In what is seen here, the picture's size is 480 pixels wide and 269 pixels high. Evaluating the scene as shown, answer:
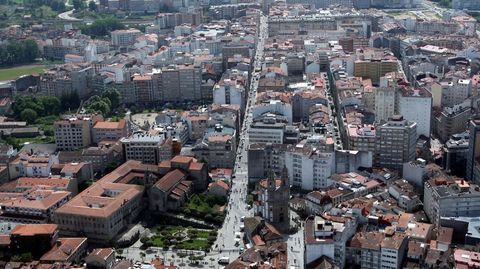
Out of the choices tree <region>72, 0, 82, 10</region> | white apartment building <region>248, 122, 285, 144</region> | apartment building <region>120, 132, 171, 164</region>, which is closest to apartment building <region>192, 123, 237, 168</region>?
white apartment building <region>248, 122, 285, 144</region>

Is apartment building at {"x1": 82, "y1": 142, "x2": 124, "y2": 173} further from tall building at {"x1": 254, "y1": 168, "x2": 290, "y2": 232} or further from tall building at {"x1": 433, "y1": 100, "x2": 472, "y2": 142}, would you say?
tall building at {"x1": 433, "y1": 100, "x2": 472, "y2": 142}

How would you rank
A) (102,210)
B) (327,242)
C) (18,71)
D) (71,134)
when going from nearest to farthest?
(327,242), (102,210), (71,134), (18,71)

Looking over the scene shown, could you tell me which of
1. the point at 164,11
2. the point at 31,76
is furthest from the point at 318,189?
the point at 164,11

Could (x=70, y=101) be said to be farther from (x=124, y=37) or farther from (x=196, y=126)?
(x=124, y=37)

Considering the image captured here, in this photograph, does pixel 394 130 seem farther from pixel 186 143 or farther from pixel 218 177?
pixel 186 143

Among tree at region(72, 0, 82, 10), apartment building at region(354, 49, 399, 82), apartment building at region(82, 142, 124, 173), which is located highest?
tree at region(72, 0, 82, 10)

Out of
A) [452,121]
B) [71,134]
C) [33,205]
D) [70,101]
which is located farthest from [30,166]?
[452,121]

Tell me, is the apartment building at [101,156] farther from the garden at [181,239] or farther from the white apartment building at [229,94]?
the white apartment building at [229,94]
